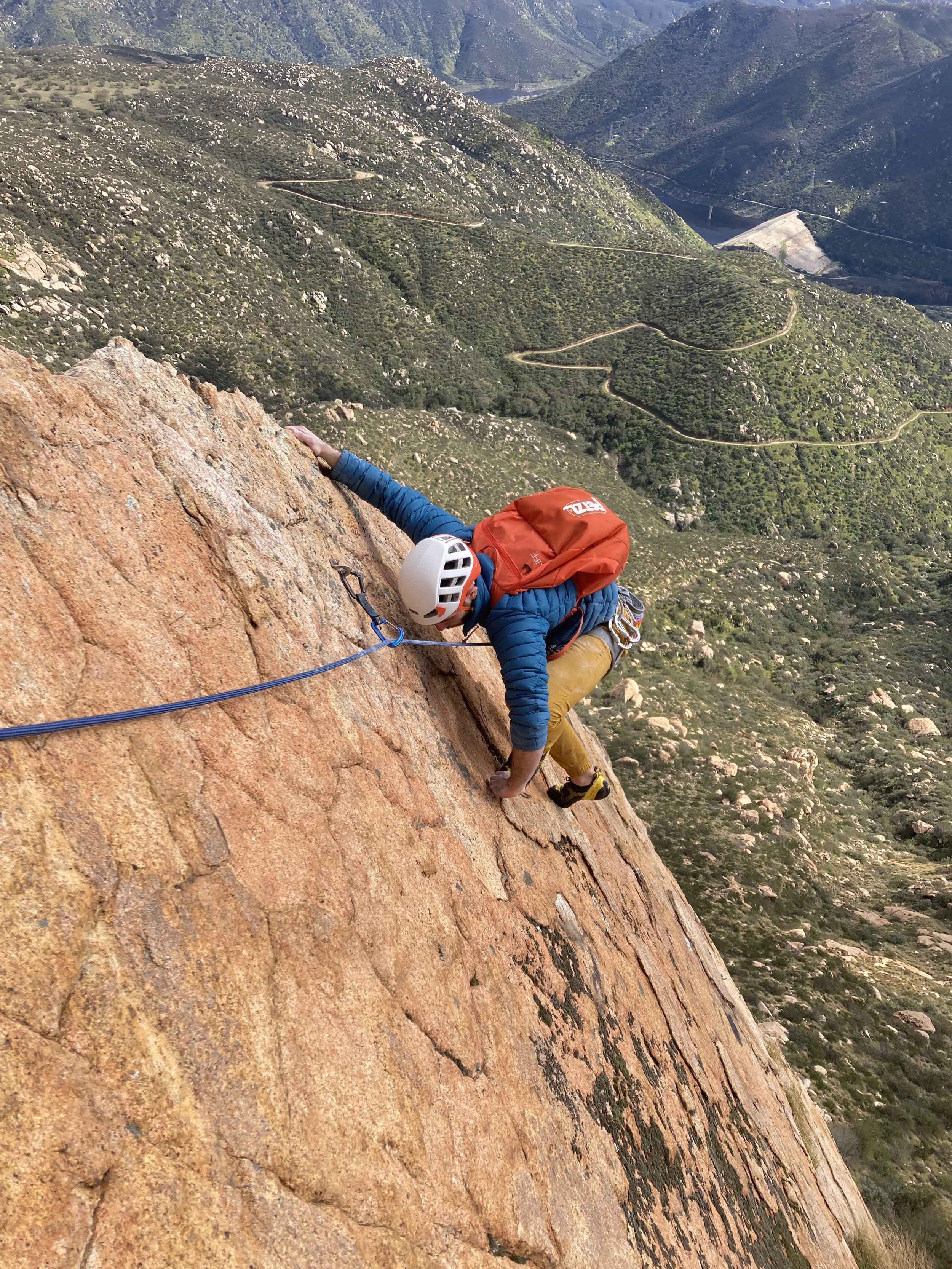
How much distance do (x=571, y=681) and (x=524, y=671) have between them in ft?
3.17

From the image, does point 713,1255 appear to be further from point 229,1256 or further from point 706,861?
point 706,861

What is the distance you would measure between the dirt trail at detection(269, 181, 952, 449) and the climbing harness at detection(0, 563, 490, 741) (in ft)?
186

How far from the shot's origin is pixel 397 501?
21.1ft

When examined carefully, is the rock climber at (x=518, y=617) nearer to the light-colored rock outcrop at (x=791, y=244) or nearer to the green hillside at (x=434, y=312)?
the green hillside at (x=434, y=312)

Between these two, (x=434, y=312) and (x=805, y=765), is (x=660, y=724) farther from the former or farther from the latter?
(x=434, y=312)

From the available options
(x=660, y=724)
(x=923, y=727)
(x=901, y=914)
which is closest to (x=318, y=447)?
(x=901, y=914)

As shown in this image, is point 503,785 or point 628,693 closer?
point 503,785

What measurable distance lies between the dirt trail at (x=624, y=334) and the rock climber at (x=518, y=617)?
55.5 m

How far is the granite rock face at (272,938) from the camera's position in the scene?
8.82ft

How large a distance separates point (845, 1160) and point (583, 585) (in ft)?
33.9

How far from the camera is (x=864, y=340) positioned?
2682 inches

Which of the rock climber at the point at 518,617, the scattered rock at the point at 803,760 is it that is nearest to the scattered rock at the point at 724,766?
the scattered rock at the point at 803,760

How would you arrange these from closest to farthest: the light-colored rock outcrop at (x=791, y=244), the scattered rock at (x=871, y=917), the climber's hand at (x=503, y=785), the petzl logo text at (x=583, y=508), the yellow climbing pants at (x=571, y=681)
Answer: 1. the petzl logo text at (x=583, y=508)
2. the climber's hand at (x=503, y=785)
3. the yellow climbing pants at (x=571, y=681)
4. the scattered rock at (x=871, y=917)
5. the light-colored rock outcrop at (x=791, y=244)

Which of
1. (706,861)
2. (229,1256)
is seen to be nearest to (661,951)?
(229,1256)
